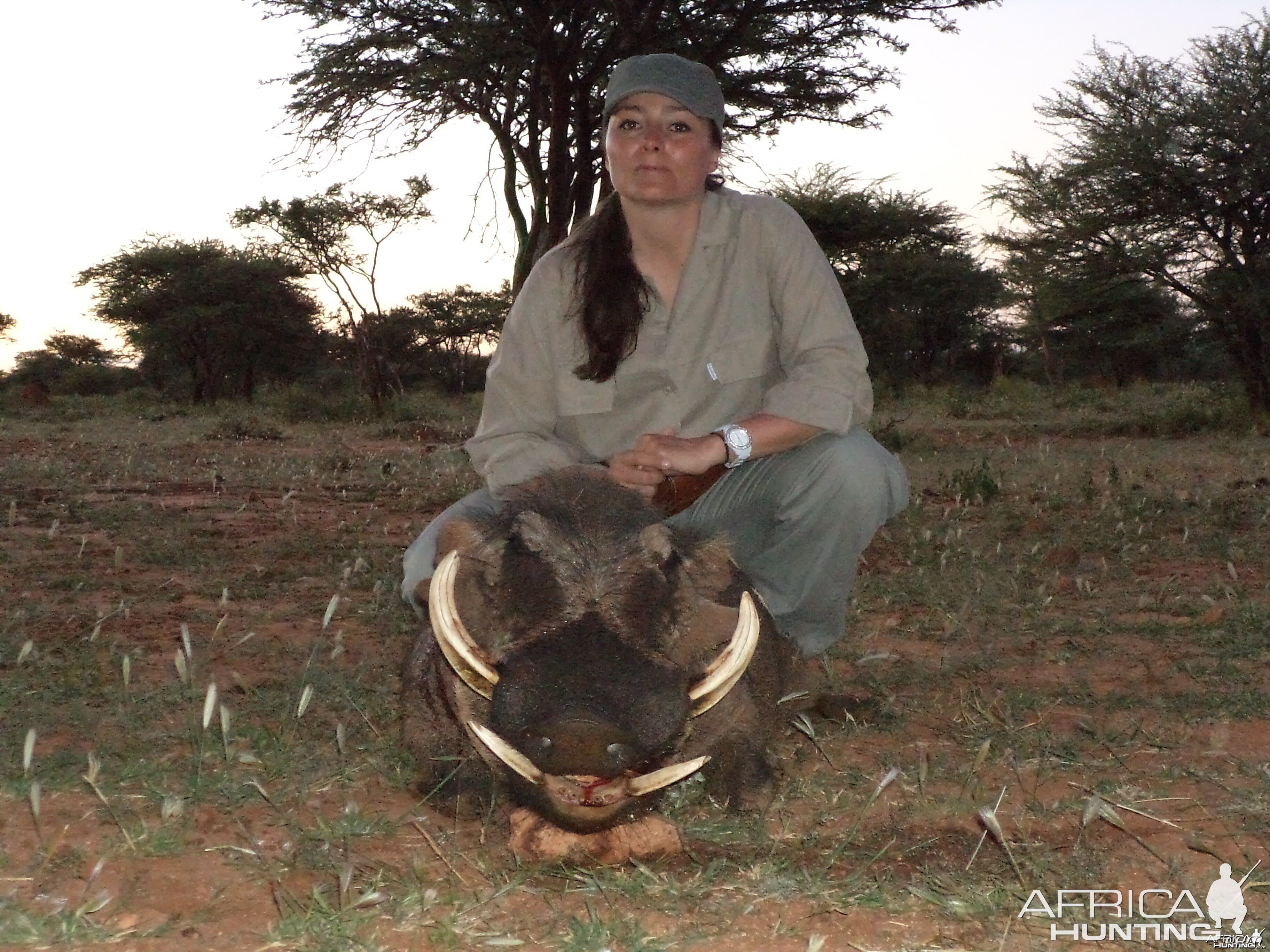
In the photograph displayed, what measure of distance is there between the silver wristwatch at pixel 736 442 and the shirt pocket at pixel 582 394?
30 cm

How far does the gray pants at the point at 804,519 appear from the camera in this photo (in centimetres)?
280

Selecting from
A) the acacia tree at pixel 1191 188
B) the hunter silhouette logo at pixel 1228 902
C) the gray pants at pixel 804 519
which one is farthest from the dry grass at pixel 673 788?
the acacia tree at pixel 1191 188

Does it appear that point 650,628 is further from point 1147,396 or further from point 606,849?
point 1147,396

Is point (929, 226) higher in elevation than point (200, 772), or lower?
higher

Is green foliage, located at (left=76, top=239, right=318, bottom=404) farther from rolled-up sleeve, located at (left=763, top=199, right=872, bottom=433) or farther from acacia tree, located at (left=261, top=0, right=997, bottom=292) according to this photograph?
rolled-up sleeve, located at (left=763, top=199, right=872, bottom=433)

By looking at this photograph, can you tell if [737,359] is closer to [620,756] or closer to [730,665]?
[730,665]

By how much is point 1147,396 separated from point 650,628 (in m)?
16.4

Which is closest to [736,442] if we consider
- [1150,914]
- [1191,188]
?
[1150,914]

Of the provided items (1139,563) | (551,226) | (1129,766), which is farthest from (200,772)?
(551,226)

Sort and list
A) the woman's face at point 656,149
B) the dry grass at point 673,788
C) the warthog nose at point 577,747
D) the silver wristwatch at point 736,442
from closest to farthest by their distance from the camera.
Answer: the warthog nose at point 577,747, the dry grass at point 673,788, the silver wristwatch at point 736,442, the woman's face at point 656,149

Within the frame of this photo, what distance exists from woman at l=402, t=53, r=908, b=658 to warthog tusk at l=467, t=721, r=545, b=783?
927 mm

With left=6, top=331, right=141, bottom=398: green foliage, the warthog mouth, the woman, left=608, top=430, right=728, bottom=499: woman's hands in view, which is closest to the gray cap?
the woman

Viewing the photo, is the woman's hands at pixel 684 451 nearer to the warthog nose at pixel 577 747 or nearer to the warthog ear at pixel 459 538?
the warthog ear at pixel 459 538

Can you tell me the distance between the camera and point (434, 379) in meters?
28.9
